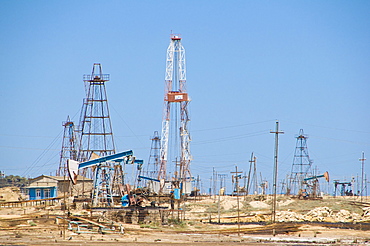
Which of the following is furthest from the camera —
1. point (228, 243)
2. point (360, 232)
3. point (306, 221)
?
point (306, 221)

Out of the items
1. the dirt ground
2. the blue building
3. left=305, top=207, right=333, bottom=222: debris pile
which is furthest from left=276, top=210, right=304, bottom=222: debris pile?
the blue building

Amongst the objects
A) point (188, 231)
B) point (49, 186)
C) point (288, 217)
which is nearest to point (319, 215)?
point (288, 217)

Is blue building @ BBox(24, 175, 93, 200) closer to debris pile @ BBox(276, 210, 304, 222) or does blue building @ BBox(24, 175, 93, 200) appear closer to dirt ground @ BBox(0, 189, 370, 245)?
dirt ground @ BBox(0, 189, 370, 245)

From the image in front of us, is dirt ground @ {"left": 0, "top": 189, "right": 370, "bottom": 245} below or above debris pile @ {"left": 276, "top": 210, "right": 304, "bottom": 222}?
above

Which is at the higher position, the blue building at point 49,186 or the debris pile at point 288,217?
the blue building at point 49,186

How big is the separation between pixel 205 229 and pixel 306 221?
1032 cm

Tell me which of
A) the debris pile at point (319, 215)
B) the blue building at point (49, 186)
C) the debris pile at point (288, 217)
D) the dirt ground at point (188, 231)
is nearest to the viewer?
the dirt ground at point (188, 231)

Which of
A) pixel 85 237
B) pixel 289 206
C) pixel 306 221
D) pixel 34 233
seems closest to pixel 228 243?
pixel 85 237

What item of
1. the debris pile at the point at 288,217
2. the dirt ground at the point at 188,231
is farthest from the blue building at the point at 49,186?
the debris pile at the point at 288,217

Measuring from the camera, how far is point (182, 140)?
2864 inches

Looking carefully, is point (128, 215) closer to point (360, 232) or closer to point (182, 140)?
point (360, 232)

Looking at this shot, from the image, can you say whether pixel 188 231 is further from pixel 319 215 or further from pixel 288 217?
pixel 319 215

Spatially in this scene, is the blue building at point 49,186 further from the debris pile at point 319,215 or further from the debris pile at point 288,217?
the debris pile at point 319,215

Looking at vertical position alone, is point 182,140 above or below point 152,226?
above
